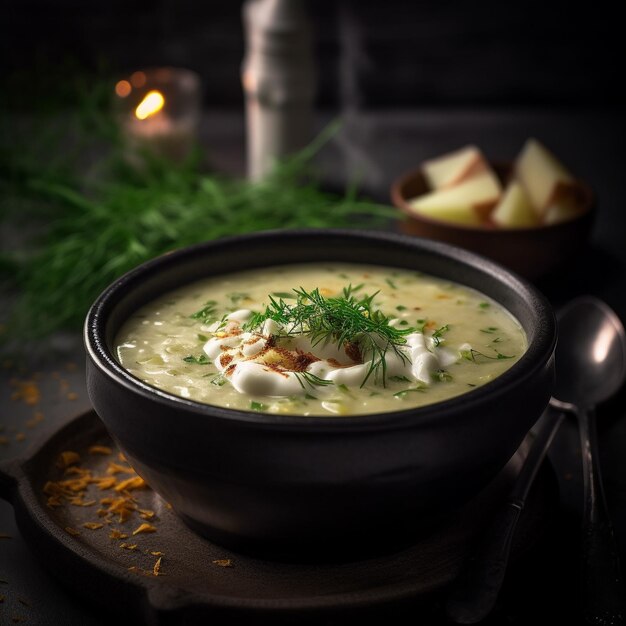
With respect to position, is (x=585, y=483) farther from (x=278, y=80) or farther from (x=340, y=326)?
(x=278, y=80)

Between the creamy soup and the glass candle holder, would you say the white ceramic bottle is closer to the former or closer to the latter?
the glass candle holder

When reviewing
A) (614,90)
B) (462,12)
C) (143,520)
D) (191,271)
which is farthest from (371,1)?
(143,520)

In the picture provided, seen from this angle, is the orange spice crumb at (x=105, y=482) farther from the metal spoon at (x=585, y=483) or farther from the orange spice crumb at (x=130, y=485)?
the metal spoon at (x=585, y=483)

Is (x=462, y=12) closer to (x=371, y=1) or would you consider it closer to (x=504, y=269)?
(x=371, y=1)

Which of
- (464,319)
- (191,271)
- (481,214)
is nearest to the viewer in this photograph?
(464,319)

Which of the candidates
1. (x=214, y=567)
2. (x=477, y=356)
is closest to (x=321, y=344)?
(x=477, y=356)

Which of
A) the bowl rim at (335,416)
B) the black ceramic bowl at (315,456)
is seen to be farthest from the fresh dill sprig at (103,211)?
the black ceramic bowl at (315,456)

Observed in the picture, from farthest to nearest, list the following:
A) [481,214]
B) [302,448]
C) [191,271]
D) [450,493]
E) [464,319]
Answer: [481,214] → [191,271] → [464,319] → [450,493] → [302,448]
